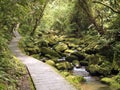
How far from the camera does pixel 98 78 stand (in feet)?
44.9

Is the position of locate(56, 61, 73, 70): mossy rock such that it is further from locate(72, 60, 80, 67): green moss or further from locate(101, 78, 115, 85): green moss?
locate(101, 78, 115, 85): green moss

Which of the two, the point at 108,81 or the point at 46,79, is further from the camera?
the point at 108,81

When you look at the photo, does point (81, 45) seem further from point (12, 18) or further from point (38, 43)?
point (12, 18)

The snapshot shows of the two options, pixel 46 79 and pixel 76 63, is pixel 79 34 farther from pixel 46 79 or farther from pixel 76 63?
pixel 46 79

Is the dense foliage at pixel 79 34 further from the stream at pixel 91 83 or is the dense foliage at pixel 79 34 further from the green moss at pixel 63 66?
the stream at pixel 91 83

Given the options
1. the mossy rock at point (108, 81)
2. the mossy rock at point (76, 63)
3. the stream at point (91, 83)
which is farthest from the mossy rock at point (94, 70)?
the mossy rock at point (76, 63)

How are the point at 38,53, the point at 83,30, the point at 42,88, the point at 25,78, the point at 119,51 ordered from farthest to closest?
the point at 83,30, the point at 38,53, the point at 119,51, the point at 25,78, the point at 42,88

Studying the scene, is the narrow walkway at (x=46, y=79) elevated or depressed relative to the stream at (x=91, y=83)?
elevated

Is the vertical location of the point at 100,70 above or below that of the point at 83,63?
above

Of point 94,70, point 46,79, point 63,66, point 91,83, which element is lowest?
point 91,83

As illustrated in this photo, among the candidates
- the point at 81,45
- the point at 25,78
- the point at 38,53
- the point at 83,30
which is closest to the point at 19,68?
the point at 25,78

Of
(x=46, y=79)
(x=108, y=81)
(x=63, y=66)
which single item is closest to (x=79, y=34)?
(x=63, y=66)

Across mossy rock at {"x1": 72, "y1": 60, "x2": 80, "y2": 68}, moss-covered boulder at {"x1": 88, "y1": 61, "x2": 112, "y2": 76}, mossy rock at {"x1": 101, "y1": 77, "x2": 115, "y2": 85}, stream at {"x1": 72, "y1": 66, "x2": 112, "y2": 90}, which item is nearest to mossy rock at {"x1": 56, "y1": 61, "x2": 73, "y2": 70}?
stream at {"x1": 72, "y1": 66, "x2": 112, "y2": 90}

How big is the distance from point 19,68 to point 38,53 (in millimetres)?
8947
